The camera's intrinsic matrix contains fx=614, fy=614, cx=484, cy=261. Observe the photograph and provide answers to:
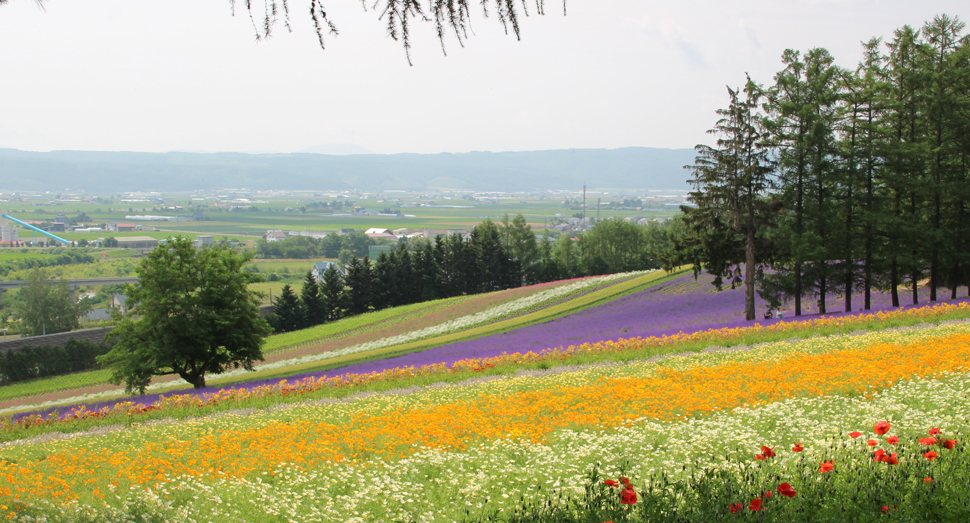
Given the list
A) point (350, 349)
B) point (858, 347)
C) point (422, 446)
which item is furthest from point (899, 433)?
point (350, 349)

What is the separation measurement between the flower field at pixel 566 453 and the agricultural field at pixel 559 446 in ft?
0.14

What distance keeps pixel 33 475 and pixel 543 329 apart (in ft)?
111

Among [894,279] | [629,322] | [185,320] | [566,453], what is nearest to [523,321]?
[629,322]

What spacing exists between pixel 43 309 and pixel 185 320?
91.6m

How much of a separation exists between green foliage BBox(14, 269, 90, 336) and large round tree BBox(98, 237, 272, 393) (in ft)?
277

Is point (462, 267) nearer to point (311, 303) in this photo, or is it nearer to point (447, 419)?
point (311, 303)

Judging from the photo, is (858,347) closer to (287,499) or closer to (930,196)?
(287,499)

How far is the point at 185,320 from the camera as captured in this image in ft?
96.5

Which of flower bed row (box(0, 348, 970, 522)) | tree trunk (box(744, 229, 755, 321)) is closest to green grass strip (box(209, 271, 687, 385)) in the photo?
tree trunk (box(744, 229, 755, 321))

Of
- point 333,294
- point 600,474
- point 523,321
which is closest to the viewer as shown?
point 600,474

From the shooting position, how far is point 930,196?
36750mm

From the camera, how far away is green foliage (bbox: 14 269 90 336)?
9938cm

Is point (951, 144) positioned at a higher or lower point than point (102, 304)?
higher

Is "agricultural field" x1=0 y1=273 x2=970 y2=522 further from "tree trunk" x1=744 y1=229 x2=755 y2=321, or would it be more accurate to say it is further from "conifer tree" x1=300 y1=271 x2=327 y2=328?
"conifer tree" x1=300 y1=271 x2=327 y2=328
